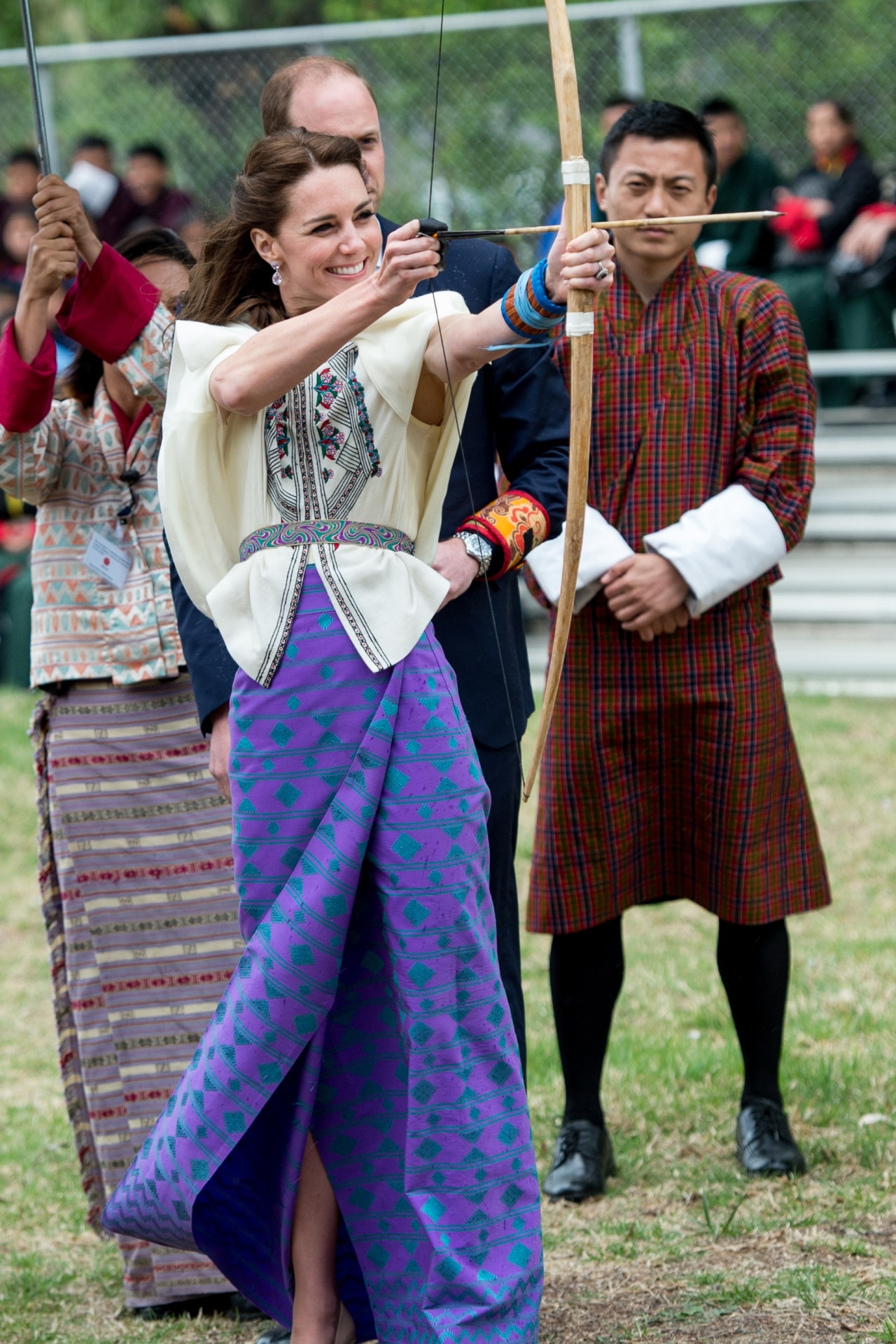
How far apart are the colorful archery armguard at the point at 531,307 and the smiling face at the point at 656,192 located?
105 centimetres

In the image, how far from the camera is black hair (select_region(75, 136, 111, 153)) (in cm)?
889

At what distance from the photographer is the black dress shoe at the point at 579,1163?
10.8 feet

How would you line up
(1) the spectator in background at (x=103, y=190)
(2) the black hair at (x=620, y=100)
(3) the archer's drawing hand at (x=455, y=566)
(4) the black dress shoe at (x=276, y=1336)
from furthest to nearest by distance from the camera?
(1) the spectator in background at (x=103, y=190) < (2) the black hair at (x=620, y=100) < (4) the black dress shoe at (x=276, y=1336) < (3) the archer's drawing hand at (x=455, y=566)

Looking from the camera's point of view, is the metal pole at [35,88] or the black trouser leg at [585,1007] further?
the black trouser leg at [585,1007]

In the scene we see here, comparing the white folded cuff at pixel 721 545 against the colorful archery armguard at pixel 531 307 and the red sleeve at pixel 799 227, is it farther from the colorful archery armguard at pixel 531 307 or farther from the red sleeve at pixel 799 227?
the red sleeve at pixel 799 227

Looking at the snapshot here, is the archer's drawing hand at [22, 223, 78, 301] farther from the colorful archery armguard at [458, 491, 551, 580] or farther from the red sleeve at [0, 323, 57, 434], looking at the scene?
the colorful archery armguard at [458, 491, 551, 580]

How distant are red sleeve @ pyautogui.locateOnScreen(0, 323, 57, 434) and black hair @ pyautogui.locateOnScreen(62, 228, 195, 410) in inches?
10.0

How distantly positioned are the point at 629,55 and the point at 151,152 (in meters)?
2.53

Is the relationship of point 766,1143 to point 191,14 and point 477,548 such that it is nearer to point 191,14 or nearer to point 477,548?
point 477,548

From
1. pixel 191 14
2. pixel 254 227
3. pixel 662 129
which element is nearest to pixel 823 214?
pixel 662 129

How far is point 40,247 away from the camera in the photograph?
279 centimetres

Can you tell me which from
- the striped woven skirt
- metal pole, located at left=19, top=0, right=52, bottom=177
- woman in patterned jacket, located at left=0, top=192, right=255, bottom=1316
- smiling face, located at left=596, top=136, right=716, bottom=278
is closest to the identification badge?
woman in patterned jacket, located at left=0, top=192, right=255, bottom=1316

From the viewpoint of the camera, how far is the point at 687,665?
10.6 ft

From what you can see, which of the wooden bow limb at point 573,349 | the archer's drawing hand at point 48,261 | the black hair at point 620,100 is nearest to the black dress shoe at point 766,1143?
the wooden bow limb at point 573,349
